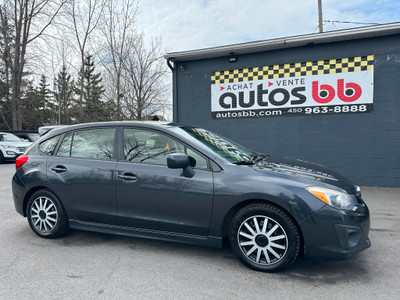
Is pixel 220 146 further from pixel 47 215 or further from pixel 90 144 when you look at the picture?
pixel 47 215

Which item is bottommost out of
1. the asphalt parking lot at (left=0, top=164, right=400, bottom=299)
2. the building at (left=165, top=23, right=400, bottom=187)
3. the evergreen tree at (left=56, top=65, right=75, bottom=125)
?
the asphalt parking lot at (left=0, top=164, right=400, bottom=299)

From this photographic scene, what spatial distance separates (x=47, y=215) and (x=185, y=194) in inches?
75.6

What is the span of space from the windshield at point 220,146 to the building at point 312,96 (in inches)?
169

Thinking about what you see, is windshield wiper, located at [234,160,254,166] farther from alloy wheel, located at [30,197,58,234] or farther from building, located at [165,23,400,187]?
building, located at [165,23,400,187]

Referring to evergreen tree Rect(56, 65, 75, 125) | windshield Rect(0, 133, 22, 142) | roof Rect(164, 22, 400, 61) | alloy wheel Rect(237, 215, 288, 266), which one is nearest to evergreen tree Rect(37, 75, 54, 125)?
evergreen tree Rect(56, 65, 75, 125)

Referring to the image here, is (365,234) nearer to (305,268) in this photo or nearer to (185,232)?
(305,268)

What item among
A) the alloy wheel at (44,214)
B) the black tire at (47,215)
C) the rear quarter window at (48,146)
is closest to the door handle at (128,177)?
the black tire at (47,215)

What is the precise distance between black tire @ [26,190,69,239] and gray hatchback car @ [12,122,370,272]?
0.04 ft

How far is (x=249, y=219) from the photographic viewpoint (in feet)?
9.78

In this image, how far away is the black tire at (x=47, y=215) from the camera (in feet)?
12.4

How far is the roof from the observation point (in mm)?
6691

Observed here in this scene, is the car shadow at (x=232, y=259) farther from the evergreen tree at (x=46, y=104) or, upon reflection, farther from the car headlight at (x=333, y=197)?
the evergreen tree at (x=46, y=104)

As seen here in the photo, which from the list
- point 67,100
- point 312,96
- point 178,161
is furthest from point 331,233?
point 67,100

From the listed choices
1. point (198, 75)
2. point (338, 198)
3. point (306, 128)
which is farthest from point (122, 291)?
point (198, 75)
